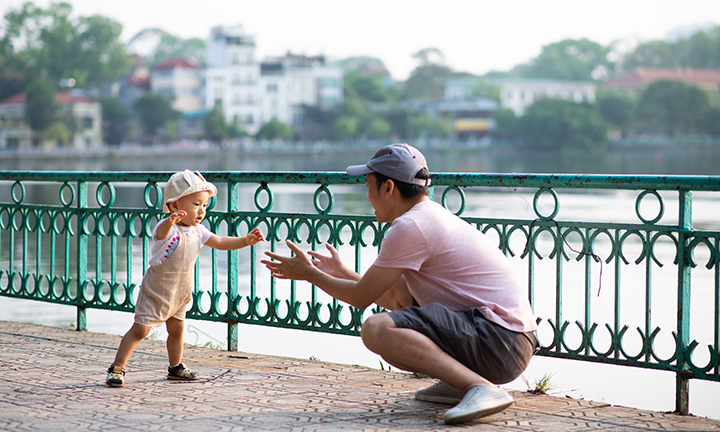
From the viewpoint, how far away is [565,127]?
102 metres

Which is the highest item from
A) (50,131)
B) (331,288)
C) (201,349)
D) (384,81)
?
(384,81)

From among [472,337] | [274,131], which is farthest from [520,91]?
[472,337]

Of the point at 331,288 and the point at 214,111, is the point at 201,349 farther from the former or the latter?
the point at 214,111

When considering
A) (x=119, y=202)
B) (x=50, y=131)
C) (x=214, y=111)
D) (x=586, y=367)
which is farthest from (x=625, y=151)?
(x=586, y=367)

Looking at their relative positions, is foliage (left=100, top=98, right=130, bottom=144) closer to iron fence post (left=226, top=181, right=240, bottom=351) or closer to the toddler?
iron fence post (left=226, top=181, right=240, bottom=351)

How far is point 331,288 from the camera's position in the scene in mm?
3578

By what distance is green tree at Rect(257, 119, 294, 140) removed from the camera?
9806 cm

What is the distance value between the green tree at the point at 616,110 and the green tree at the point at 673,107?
176 centimetres

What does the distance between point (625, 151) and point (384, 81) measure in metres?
43.7

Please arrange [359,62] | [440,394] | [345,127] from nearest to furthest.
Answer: [440,394] < [345,127] < [359,62]

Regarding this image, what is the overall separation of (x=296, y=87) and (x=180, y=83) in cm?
1567

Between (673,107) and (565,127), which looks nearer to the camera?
(565,127)

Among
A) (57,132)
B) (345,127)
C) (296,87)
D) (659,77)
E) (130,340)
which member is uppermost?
(659,77)

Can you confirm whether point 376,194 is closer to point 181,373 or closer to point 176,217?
point 176,217
